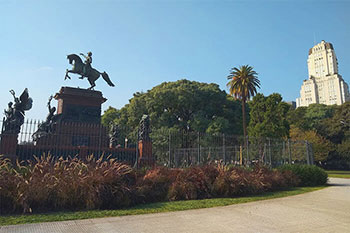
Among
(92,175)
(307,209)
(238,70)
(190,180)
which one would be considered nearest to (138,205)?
(92,175)

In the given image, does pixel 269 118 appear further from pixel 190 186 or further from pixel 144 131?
pixel 190 186

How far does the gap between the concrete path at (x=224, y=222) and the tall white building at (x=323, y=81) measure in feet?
457

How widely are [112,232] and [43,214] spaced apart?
2481mm

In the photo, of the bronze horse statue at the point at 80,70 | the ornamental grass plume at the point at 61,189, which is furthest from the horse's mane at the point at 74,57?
the ornamental grass plume at the point at 61,189

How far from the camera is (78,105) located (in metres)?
17.9

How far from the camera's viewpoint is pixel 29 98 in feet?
46.6

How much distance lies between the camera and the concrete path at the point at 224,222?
500cm

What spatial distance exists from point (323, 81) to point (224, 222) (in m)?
150

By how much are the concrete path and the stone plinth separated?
42.6 ft

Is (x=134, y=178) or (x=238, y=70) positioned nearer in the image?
(x=134, y=178)

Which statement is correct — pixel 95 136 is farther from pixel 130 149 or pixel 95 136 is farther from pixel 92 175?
pixel 92 175

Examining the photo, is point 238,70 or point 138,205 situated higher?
point 238,70

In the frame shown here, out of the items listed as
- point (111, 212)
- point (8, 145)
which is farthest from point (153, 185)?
point (8, 145)

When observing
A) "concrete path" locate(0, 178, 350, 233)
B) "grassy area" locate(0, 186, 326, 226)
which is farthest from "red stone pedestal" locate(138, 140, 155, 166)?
"concrete path" locate(0, 178, 350, 233)
